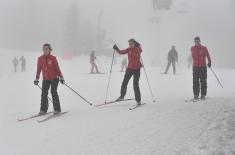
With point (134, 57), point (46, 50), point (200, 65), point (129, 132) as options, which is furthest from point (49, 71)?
point (200, 65)

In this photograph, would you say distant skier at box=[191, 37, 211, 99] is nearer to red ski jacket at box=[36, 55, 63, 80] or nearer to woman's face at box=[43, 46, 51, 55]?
red ski jacket at box=[36, 55, 63, 80]

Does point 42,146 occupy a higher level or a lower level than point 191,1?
lower

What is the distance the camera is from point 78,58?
76.1 meters

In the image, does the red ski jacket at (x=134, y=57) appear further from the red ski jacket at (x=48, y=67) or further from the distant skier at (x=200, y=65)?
the distant skier at (x=200, y=65)

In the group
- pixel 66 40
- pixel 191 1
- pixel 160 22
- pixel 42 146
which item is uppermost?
pixel 191 1

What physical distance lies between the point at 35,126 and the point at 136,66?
3.39 m

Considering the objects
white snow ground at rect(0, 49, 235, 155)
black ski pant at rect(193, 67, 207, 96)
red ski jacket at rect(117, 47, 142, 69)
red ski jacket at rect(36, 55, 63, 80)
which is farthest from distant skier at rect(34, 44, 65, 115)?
black ski pant at rect(193, 67, 207, 96)

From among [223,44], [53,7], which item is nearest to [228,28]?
[223,44]

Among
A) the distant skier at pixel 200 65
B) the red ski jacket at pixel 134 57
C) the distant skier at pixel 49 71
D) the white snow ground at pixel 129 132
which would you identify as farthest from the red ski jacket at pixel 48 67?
the distant skier at pixel 200 65

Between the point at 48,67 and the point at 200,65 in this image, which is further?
the point at 200,65

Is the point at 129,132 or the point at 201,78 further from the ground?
the point at 201,78

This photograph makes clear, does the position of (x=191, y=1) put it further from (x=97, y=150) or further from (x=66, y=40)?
(x=97, y=150)

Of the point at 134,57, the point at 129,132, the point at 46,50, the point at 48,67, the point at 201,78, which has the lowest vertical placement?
the point at 129,132

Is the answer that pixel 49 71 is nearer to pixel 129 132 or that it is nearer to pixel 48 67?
pixel 48 67
